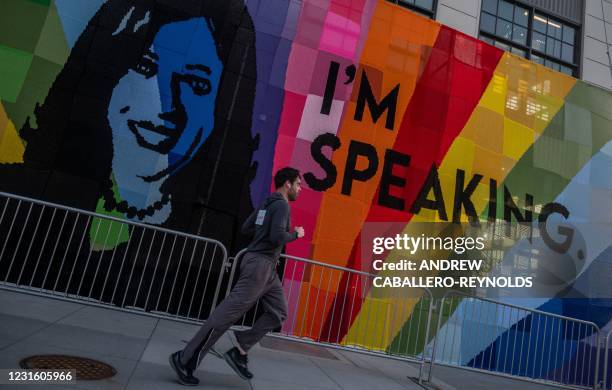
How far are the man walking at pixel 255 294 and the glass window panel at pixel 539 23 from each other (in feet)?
37.6

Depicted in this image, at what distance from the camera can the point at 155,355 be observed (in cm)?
417

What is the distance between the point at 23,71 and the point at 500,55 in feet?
34.1

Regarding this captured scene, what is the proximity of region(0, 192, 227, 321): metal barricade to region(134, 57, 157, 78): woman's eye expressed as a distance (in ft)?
9.30

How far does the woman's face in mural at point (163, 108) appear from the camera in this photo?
755cm

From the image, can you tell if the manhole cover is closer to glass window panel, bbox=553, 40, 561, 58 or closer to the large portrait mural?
the large portrait mural

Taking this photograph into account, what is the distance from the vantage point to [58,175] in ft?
23.6

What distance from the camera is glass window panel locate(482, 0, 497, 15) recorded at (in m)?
11.5

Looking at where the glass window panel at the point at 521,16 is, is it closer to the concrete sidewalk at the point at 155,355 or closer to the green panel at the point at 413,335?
the green panel at the point at 413,335

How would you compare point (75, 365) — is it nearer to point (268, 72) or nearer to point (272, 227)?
point (272, 227)

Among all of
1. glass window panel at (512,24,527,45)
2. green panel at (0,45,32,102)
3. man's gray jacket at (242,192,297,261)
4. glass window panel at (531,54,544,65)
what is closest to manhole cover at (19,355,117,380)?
man's gray jacket at (242,192,297,261)

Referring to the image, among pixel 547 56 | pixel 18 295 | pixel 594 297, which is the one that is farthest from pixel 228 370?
pixel 547 56

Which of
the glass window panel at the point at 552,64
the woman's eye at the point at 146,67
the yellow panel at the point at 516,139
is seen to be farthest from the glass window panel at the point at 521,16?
the woman's eye at the point at 146,67

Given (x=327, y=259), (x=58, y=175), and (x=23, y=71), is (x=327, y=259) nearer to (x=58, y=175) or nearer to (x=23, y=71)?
(x=58, y=175)

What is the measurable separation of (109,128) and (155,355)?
4815 millimetres
